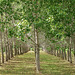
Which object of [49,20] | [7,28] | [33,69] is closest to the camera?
[49,20]

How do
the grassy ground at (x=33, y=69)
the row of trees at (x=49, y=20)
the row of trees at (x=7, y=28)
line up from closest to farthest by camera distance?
the row of trees at (x=49, y=20)
the row of trees at (x=7, y=28)
the grassy ground at (x=33, y=69)

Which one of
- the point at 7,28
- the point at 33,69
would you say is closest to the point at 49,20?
the point at 33,69

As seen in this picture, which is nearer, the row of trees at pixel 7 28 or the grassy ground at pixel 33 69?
the row of trees at pixel 7 28

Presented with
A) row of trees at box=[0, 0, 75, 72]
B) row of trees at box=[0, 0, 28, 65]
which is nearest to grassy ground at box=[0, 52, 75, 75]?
row of trees at box=[0, 0, 75, 72]

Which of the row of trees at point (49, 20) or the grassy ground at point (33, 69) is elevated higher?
the row of trees at point (49, 20)

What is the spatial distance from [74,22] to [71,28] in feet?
2.11

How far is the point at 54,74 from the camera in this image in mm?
19031

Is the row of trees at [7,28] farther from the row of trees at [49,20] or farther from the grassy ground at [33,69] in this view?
the grassy ground at [33,69]

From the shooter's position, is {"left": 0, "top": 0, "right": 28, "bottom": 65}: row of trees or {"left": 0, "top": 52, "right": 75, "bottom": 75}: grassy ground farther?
{"left": 0, "top": 52, "right": 75, "bottom": 75}: grassy ground

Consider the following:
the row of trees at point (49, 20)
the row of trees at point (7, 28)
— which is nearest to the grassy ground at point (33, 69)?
the row of trees at point (49, 20)

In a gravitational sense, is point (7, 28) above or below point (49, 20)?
above

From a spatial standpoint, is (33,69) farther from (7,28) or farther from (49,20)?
(49,20)

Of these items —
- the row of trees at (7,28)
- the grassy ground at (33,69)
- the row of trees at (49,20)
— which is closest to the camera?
the row of trees at (49,20)

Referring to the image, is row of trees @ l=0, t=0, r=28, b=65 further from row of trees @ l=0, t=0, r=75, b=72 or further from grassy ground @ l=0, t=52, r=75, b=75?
grassy ground @ l=0, t=52, r=75, b=75
